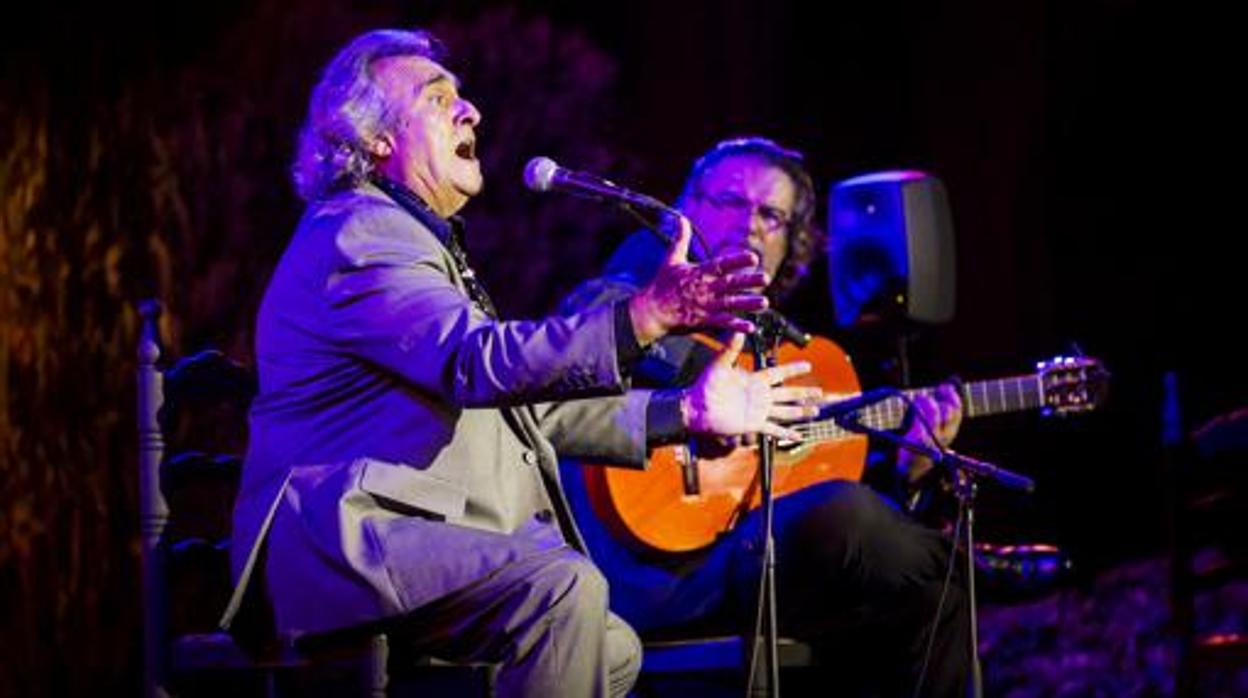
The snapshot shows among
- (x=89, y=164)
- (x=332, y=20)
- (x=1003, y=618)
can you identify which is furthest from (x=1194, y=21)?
(x=89, y=164)

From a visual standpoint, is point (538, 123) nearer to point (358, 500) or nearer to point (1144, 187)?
point (1144, 187)

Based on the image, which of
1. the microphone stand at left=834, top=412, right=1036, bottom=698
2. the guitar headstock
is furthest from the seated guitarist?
the guitar headstock

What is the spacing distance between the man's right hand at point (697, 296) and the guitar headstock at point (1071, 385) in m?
2.03

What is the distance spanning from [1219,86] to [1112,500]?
5.15 feet

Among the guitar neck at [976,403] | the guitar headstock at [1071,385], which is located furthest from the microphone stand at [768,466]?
the guitar headstock at [1071,385]

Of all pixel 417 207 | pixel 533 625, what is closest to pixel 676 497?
pixel 417 207

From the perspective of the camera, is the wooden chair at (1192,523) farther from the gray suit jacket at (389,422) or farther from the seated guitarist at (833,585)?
the gray suit jacket at (389,422)

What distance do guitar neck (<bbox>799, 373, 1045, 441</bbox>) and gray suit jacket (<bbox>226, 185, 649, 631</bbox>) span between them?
149 cm

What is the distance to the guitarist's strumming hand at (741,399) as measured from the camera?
10.0 ft

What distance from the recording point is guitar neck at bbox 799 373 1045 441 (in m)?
4.61

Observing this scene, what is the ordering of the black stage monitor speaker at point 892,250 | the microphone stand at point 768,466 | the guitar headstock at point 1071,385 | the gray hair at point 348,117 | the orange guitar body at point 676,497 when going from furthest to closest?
the black stage monitor speaker at point 892,250, the guitar headstock at point 1071,385, the orange guitar body at point 676,497, the gray hair at point 348,117, the microphone stand at point 768,466

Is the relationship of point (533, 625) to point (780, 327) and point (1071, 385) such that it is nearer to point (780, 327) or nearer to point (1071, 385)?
point (780, 327)

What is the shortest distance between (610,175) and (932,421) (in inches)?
85.8

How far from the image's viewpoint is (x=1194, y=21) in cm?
630
